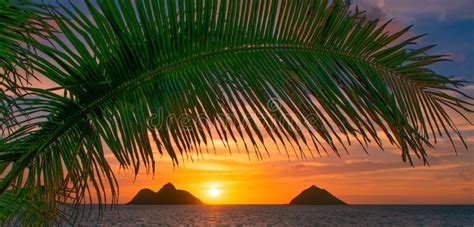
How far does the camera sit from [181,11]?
84.7 inches

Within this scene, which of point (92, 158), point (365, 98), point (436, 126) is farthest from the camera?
point (92, 158)

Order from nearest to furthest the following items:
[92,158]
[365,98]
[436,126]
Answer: [365,98] → [436,126] → [92,158]

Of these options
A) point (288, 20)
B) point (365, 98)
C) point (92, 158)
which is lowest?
point (92, 158)

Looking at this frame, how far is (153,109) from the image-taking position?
2.22 metres

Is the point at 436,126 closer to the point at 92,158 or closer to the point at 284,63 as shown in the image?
the point at 284,63

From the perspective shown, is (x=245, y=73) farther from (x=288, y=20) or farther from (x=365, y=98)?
(x=365, y=98)

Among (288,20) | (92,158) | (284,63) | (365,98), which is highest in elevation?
(288,20)

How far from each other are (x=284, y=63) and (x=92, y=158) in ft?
3.06

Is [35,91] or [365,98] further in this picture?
[35,91]

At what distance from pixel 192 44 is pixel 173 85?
0.19 m

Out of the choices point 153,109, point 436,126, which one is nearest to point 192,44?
point 153,109

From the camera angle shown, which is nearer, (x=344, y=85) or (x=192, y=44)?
(x=344, y=85)

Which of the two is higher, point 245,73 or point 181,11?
point 181,11

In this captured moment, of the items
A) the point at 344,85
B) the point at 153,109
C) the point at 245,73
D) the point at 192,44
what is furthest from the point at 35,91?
the point at 344,85
